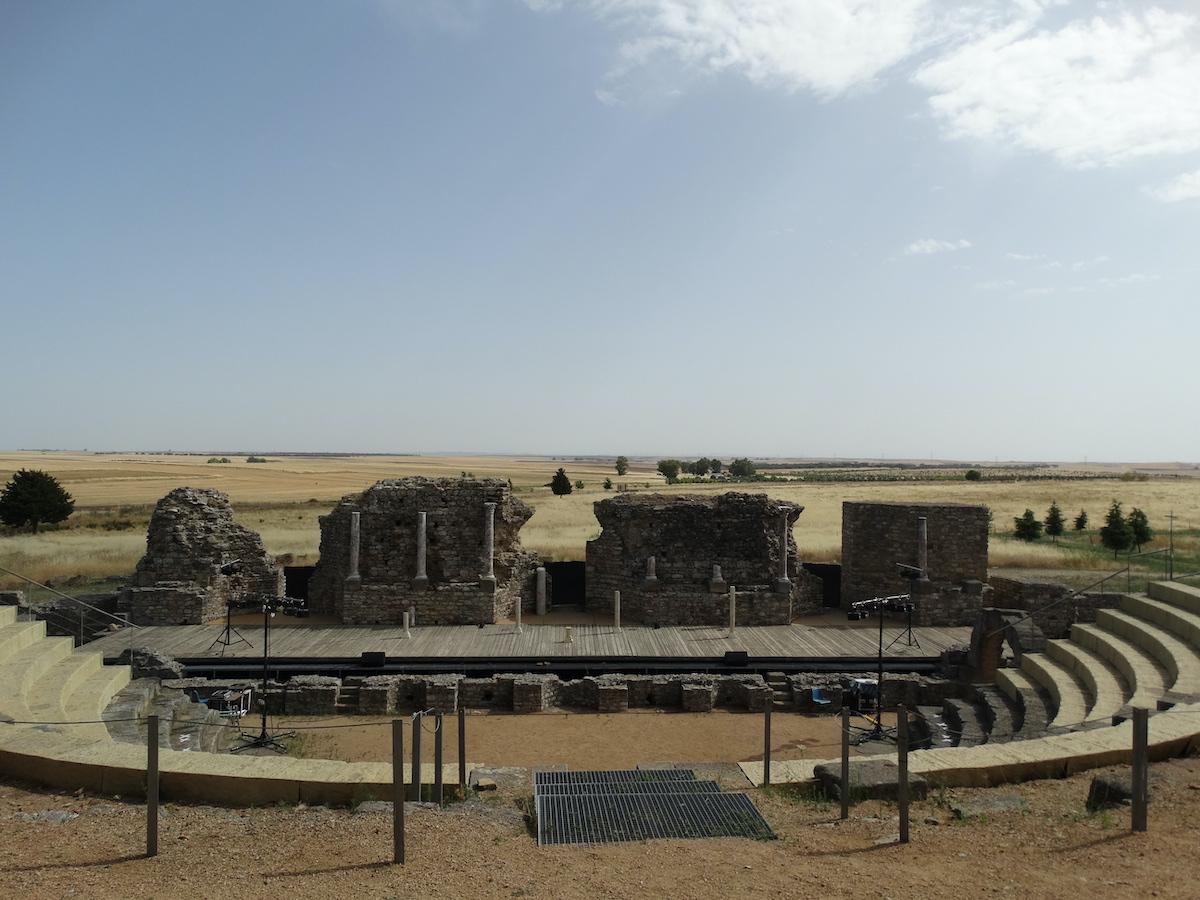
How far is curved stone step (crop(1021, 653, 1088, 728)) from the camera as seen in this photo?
37.5 ft

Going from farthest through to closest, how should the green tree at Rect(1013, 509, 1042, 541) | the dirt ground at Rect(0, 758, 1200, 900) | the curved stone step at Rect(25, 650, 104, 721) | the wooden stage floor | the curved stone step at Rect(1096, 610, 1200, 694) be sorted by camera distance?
the green tree at Rect(1013, 509, 1042, 541)
the wooden stage floor
the curved stone step at Rect(1096, 610, 1200, 694)
the curved stone step at Rect(25, 650, 104, 721)
the dirt ground at Rect(0, 758, 1200, 900)

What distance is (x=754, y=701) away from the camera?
15.4 m

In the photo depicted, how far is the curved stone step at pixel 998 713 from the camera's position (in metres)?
11.8

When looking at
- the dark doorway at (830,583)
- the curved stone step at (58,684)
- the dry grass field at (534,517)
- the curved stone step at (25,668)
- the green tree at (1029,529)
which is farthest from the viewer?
the green tree at (1029,529)

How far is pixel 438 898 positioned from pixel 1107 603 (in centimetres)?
1750

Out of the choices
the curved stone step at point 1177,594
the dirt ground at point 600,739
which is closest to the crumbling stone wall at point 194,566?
the dirt ground at point 600,739

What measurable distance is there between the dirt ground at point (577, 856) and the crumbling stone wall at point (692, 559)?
44.7 ft

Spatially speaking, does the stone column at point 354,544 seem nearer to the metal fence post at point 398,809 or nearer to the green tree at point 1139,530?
the metal fence post at point 398,809

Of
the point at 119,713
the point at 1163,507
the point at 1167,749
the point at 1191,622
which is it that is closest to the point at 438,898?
the point at 1167,749

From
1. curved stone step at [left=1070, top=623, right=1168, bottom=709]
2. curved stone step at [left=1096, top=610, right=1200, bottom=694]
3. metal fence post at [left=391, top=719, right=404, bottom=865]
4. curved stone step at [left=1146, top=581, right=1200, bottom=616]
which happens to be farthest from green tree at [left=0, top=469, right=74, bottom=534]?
curved stone step at [left=1146, top=581, right=1200, bottom=616]

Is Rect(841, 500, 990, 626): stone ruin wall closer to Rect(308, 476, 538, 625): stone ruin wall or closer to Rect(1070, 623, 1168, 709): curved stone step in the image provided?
Rect(1070, 623, 1168, 709): curved stone step

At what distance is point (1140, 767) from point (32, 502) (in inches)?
1993

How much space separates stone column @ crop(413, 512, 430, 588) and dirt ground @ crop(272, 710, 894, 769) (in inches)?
229

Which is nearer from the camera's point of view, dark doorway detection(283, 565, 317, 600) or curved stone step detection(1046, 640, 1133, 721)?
curved stone step detection(1046, 640, 1133, 721)
